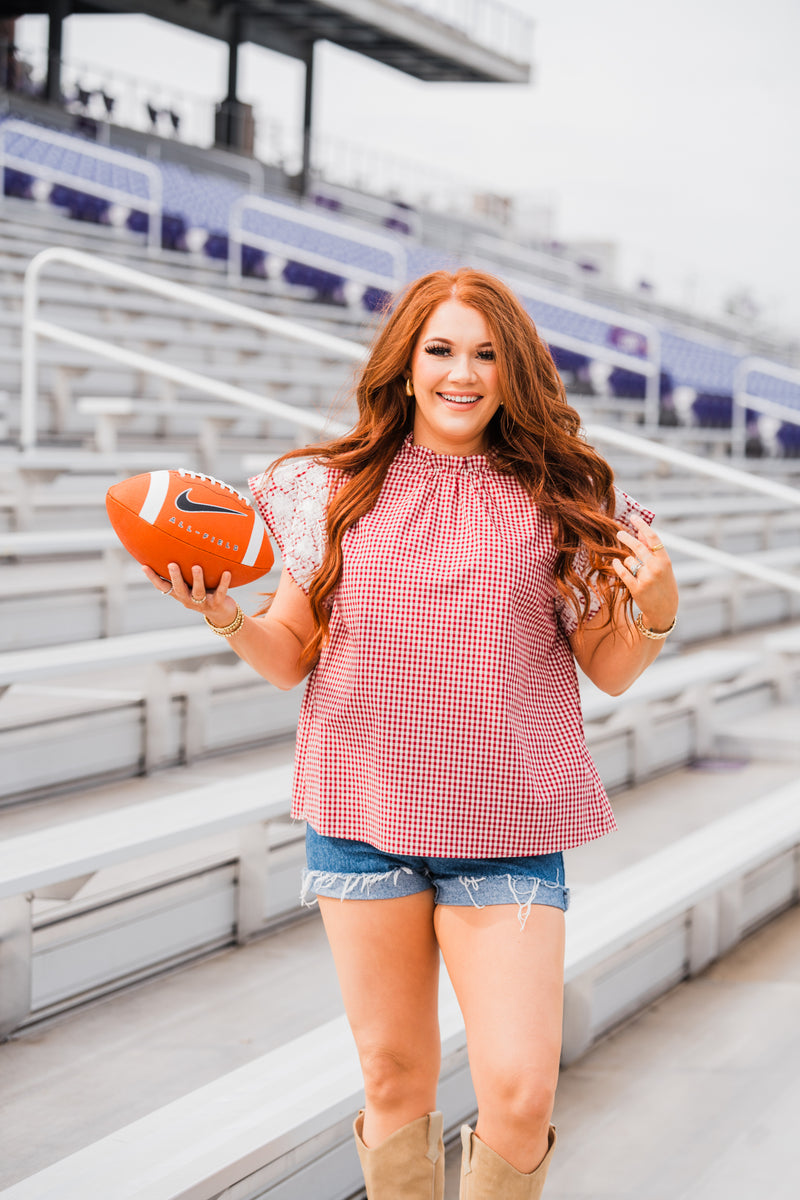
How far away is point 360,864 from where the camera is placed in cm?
129

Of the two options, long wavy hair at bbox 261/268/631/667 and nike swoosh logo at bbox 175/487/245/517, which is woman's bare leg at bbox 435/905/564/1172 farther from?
nike swoosh logo at bbox 175/487/245/517

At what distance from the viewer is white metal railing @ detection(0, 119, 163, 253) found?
790 centimetres

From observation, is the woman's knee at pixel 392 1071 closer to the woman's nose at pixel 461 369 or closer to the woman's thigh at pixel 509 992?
the woman's thigh at pixel 509 992

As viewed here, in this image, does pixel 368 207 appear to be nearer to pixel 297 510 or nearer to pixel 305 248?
pixel 305 248

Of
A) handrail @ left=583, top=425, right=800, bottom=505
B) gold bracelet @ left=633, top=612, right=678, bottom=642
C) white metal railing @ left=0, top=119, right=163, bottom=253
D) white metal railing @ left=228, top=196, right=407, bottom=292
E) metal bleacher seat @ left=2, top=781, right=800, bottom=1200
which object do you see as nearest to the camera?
gold bracelet @ left=633, top=612, right=678, bottom=642

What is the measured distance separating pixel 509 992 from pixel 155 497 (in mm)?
599

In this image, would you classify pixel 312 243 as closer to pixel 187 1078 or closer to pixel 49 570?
pixel 49 570

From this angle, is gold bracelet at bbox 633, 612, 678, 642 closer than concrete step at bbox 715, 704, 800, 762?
Yes

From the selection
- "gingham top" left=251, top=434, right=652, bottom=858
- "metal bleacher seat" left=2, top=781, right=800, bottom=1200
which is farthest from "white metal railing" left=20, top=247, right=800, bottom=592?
"gingham top" left=251, top=434, right=652, bottom=858

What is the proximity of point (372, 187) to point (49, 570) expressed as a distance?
14.7 m

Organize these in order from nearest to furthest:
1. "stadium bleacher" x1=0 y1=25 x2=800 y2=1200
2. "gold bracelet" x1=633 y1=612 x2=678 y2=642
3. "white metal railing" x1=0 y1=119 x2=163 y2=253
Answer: "gold bracelet" x1=633 y1=612 x2=678 y2=642 → "stadium bleacher" x1=0 y1=25 x2=800 y2=1200 → "white metal railing" x1=0 y1=119 x2=163 y2=253

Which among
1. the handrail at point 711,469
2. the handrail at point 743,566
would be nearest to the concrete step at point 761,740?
the handrail at point 743,566

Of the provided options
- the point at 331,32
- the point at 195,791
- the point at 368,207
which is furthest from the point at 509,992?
the point at 331,32

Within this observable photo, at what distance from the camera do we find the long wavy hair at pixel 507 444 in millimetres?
1322
